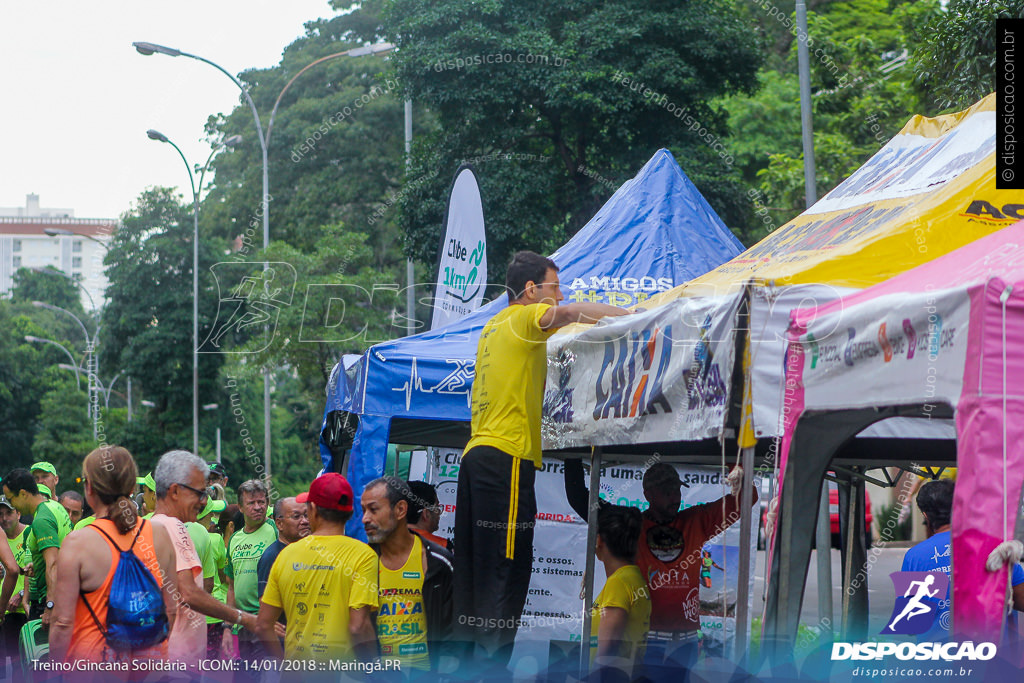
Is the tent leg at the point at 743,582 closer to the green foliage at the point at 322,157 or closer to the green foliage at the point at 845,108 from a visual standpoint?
the green foliage at the point at 845,108

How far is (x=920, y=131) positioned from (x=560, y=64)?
12785mm

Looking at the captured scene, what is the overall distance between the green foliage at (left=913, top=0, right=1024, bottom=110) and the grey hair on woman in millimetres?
7840

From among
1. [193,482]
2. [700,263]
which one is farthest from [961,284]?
[700,263]

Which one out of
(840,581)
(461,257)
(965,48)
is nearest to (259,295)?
(840,581)

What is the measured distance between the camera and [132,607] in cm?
428

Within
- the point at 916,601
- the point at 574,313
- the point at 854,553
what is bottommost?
the point at 854,553

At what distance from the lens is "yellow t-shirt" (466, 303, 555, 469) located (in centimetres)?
477

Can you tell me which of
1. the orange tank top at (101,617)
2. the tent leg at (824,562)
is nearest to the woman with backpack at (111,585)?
the orange tank top at (101,617)

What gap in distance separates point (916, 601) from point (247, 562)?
4.74 metres

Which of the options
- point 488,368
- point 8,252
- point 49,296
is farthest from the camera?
point 8,252

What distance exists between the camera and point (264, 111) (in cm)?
4334

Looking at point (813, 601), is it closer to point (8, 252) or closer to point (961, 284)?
point (961, 284)

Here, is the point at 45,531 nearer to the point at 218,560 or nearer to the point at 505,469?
the point at 218,560

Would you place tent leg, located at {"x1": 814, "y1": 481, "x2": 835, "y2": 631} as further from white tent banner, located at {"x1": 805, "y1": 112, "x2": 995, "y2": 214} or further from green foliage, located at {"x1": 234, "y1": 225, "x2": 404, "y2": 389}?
green foliage, located at {"x1": 234, "y1": 225, "x2": 404, "y2": 389}
